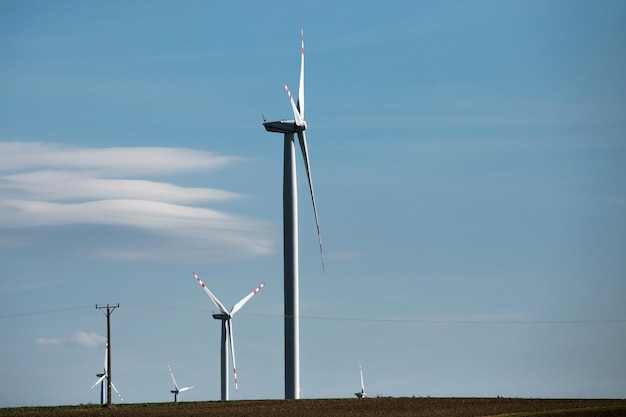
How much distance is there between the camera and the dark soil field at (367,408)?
104 m

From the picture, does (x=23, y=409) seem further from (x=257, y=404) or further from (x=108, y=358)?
(x=257, y=404)

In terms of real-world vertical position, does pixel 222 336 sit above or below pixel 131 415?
above

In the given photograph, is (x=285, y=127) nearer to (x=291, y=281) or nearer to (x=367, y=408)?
(x=291, y=281)

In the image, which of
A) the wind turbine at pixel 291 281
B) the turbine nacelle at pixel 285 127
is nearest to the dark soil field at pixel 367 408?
the wind turbine at pixel 291 281

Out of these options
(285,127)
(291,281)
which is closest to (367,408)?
(291,281)

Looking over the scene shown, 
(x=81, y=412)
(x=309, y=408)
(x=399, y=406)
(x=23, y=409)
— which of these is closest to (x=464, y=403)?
(x=399, y=406)

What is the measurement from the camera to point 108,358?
416ft

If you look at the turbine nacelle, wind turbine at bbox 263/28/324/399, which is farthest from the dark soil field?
the turbine nacelle

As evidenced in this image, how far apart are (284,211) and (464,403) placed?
26.2 m

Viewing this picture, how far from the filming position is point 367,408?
111 metres

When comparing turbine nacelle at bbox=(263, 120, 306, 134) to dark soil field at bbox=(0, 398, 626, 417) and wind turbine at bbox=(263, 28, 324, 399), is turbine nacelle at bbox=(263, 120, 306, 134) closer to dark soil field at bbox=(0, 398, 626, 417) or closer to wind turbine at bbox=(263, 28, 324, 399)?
wind turbine at bbox=(263, 28, 324, 399)

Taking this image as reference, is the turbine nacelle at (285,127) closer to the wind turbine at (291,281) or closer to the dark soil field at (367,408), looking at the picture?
the wind turbine at (291,281)

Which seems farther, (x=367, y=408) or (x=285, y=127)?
(x=285, y=127)

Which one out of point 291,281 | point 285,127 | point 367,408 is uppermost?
point 285,127
